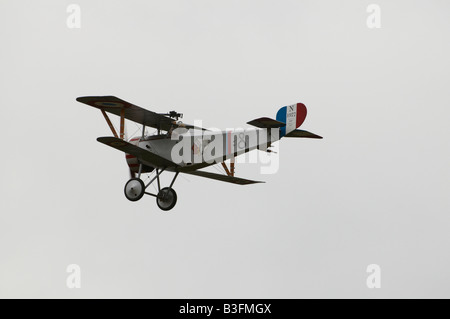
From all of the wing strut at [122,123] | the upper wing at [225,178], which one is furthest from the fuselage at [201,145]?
the upper wing at [225,178]

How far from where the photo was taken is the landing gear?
33.0m

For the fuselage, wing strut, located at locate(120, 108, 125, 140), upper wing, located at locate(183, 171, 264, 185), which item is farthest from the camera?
upper wing, located at locate(183, 171, 264, 185)

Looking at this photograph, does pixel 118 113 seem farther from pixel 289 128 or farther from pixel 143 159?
pixel 289 128

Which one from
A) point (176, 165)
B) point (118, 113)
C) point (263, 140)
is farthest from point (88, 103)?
point (263, 140)

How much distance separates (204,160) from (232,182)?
3.36 meters

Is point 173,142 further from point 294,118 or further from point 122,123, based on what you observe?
point 294,118

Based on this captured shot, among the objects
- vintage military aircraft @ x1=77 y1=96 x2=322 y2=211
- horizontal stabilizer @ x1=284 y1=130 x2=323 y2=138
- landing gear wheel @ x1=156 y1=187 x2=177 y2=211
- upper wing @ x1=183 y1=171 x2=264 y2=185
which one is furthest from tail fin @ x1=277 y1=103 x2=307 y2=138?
landing gear wheel @ x1=156 y1=187 x2=177 y2=211

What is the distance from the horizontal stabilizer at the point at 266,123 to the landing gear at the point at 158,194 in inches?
160

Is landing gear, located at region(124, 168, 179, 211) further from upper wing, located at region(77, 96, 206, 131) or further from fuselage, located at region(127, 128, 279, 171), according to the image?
upper wing, located at region(77, 96, 206, 131)

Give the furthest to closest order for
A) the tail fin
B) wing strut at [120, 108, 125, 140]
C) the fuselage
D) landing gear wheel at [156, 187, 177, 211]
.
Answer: landing gear wheel at [156, 187, 177, 211]
wing strut at [120, 108, 125, 140]
the fuselage
the tail fin

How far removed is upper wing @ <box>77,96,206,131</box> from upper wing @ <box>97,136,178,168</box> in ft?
4.21

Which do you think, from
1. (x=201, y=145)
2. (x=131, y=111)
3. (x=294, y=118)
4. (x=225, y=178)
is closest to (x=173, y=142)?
(x=201, y=145)

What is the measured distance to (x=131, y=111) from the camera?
109 ft

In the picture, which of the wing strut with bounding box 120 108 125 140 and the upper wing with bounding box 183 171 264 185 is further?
the upper wing with bounding box 183 171 264 185
